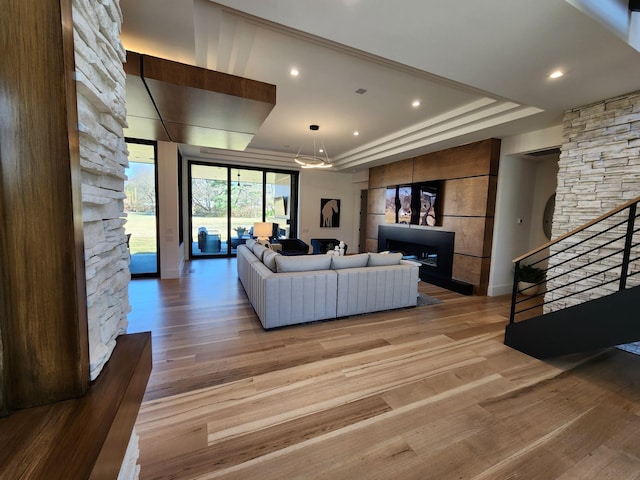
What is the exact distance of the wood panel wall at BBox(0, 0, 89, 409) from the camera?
652mm

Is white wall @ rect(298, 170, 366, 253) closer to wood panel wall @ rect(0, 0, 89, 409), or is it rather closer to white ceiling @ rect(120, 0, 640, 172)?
white ceiling @ rect(120, 0, 640, 172)

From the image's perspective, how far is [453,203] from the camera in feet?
18.4

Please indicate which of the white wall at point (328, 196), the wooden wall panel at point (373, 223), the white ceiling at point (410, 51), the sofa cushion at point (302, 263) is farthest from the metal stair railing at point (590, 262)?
the white wall at point (328, 196)

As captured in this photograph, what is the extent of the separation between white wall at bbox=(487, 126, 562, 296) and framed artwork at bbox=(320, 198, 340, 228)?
17.1ft

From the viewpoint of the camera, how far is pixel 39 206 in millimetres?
688

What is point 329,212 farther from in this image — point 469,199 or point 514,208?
point 514,208

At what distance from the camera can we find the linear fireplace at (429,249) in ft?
18.6

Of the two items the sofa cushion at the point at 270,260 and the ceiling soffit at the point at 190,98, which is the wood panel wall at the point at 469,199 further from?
the ceiling soffit at the point at 190,98

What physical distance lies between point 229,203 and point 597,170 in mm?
7832

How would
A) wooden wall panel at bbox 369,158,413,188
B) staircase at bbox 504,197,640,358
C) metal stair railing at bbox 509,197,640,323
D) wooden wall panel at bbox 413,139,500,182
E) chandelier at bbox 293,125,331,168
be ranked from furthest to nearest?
wooden wall panel at bbox 369,158,413,188 < chandelier at bbox 293,125,331,168 < wooden wall panel at bbox 413,139,500,182 < metal stair railing at bbox 509,197,640,323 < staircase at bbox 504,197,640,358

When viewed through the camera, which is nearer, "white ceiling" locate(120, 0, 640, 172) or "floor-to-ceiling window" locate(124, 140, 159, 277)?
"white ceiling" locate(120, 0, 640, 172)

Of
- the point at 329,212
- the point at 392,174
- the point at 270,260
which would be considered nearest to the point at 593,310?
the point at 270,260

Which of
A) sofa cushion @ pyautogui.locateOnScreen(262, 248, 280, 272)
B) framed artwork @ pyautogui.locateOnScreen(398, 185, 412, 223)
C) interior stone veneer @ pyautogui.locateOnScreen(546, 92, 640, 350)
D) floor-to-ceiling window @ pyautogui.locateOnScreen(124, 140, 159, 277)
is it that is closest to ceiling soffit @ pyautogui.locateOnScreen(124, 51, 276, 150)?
sofa cushion @ pyautogui.locateOnScreen(262, 248, 280, 272)

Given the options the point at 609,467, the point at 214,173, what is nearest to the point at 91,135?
the point at 609,467
